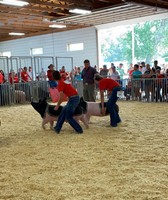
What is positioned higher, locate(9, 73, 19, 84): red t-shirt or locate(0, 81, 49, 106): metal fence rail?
locate(9, 73, 19, 84): red t-shirt

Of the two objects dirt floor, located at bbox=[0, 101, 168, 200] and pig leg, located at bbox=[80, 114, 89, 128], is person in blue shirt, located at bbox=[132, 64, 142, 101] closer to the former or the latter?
dirt floor, located at bbox=[0, 101, 168, 200]

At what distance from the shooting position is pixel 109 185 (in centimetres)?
304

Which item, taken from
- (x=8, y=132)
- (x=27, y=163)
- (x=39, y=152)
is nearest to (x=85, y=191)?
(x=27, y=163)

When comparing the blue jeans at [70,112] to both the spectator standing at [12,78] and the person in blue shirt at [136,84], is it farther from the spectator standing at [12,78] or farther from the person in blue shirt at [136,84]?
the spectator standing at [12,78]

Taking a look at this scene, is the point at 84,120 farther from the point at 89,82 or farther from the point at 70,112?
the point at 89,82

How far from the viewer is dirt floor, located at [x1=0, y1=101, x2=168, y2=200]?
9.55 ft

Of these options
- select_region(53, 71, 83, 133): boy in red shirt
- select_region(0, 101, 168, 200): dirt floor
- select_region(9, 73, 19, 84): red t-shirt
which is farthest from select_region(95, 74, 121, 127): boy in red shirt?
select_region(9, 73, 19, 84): red t-shirt

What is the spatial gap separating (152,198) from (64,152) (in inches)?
76.5

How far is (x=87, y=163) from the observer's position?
3795mm

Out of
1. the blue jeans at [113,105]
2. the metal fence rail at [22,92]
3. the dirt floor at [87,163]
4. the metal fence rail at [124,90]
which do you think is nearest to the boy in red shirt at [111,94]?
the blue jeans at [113,105]

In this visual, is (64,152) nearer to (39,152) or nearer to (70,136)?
(39,152)

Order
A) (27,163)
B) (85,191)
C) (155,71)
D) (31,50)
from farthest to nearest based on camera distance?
(31,50)
(155,71)
(27,163)
(85,191)

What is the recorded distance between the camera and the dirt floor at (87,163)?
2912 mm

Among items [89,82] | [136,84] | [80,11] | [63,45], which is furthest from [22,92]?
[63,45]
